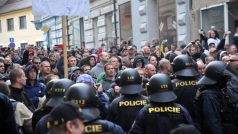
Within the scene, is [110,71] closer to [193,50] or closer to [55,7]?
[55,7]

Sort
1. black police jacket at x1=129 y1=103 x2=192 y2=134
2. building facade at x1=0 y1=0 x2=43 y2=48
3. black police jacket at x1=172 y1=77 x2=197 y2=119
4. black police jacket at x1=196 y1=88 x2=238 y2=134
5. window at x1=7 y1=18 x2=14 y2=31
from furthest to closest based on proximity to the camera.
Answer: window at x1=7 y1=18 x2=14 y2=31, building facade at x1=0 y1=0 x2=43 y2=48, black police jacket at x1=172 y1=77 x2=197 y2=119, black police jacket at x1=196 y1=88 x2=238 y2=134, black police jacket at x1=129 y1=103 x2=192 y2=134

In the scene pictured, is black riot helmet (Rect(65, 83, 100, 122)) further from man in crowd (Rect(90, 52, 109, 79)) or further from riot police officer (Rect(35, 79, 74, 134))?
man in crowd (Rect(90, 52, 109, 79))

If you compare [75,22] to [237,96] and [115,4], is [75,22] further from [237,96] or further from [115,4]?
[237,96]

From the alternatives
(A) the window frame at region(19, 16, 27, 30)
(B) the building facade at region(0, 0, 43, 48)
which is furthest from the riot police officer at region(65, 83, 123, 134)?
(A) the window frame at region(19, 16, 27, 30)

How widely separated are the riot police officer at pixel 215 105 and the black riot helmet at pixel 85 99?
74.4 inches

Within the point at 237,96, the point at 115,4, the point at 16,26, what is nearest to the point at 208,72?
the point at 237,96

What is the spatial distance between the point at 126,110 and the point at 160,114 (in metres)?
0.77

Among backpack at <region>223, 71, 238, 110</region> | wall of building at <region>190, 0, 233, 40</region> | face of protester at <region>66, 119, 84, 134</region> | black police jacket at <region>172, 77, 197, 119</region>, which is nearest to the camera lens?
face of protester at <region>66, 119, 84, 134</region>

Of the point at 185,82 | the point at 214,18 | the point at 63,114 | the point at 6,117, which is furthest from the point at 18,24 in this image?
the point at 63,114

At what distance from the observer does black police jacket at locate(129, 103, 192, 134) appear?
5.38 metres

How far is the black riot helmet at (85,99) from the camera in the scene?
454 cm

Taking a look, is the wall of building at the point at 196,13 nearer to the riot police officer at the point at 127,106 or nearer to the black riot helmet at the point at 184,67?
the black riot helmet at the point at 184,67

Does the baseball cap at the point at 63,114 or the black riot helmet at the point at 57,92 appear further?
the black riot helmet at the point at 57,92

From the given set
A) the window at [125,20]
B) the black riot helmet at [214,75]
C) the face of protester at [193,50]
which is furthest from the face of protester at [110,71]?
the window at [125,20]
